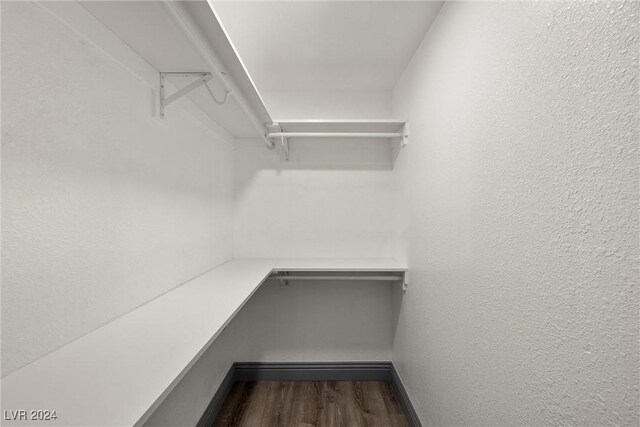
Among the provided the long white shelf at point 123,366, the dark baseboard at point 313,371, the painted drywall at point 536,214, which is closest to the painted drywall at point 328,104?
the painted drywall at point 536,214

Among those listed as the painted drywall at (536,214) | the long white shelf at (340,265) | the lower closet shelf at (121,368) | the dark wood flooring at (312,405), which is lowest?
the dark wood flooring at (312,405)

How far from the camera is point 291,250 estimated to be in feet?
6.66

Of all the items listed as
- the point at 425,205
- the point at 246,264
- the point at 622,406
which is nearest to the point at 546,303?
the point at 622,406

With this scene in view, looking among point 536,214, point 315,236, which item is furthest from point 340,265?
point 536,214

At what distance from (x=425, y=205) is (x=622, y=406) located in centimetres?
98

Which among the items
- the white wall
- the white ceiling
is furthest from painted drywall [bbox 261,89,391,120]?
the white wall

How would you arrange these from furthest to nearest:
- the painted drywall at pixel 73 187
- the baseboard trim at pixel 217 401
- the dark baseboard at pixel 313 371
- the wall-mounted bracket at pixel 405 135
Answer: the dark baseboard at pixel 313 371
the wall-mounted bracket at pixel 405 135
the baseboard trim at pixel 217 401
the painted drywall at pixel 73 187

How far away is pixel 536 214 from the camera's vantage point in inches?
24.8

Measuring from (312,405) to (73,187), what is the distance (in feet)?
5.86

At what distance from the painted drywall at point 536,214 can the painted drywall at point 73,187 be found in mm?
1189

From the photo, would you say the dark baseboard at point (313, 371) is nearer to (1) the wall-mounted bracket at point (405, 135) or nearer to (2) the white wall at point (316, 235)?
(2) the white wall at point (316, 235)

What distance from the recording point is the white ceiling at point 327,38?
3.99 feet

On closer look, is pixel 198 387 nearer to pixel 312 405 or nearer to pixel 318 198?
pixel 312 405

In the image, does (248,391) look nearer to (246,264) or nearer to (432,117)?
(246,264)
